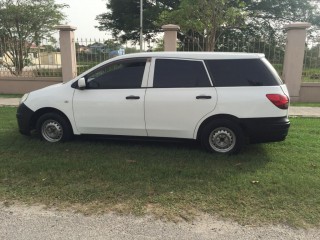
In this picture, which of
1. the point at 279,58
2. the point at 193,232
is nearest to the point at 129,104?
the point at 193,232

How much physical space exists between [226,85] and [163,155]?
151cm

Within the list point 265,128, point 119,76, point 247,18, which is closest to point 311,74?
point 265,128

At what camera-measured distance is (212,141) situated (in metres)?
5.45

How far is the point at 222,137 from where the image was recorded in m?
5.43

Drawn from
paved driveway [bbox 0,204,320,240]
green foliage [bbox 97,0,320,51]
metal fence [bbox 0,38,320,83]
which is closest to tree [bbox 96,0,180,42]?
green foliage [bbox 97,0,320,51]

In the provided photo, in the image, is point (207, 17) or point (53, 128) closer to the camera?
point (53, 128)

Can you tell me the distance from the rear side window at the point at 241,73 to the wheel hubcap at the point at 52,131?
2.84 meters

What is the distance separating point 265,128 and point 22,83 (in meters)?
10.5

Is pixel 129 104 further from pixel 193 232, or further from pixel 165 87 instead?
pixel 193 232

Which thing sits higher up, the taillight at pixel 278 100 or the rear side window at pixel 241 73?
the rear side window at pixel 241 73

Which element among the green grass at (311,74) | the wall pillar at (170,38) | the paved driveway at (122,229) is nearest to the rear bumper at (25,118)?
the paved driveway at (122,229)

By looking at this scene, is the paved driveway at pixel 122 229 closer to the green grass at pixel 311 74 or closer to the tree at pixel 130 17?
the green grass at pixel 311 74

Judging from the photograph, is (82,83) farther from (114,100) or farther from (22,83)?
(22,83)

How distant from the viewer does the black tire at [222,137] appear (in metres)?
5.30
